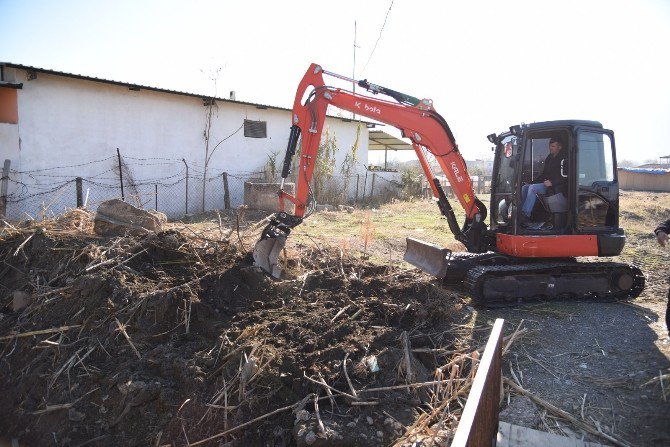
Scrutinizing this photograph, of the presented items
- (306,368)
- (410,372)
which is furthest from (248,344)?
(410,372)

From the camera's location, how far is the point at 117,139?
533 inches

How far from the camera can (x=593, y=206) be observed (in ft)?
20.9

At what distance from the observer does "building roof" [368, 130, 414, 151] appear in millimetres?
23188

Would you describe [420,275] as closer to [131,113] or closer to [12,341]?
[12,341]

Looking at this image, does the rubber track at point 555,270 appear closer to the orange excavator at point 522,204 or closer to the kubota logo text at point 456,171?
the orange excavator at point 522,204

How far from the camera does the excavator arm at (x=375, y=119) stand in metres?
6.00

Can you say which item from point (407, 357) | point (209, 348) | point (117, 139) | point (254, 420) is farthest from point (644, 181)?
point (254, 420)

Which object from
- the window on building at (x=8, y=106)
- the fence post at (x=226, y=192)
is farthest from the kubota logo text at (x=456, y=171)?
the window on building at (x=8, y=106)

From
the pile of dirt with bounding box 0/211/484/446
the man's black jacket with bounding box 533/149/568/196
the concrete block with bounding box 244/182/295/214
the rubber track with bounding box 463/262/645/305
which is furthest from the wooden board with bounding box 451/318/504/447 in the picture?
the concrete block with bounding box 244/182/295/214

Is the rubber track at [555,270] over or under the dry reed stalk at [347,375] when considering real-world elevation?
over

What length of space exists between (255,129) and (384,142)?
9753 millimetres

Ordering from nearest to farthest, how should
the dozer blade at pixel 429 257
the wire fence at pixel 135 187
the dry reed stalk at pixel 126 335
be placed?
the dry reed stalk at pixel 126 335
the dozer blade at pixel 429 257
the wire fence at pixel 135 187

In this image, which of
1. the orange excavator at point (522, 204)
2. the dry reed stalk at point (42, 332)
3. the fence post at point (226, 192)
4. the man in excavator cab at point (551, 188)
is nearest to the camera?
the dry reed stalk at point (42, 332)

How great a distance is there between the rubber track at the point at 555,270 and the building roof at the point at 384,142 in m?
16.1
